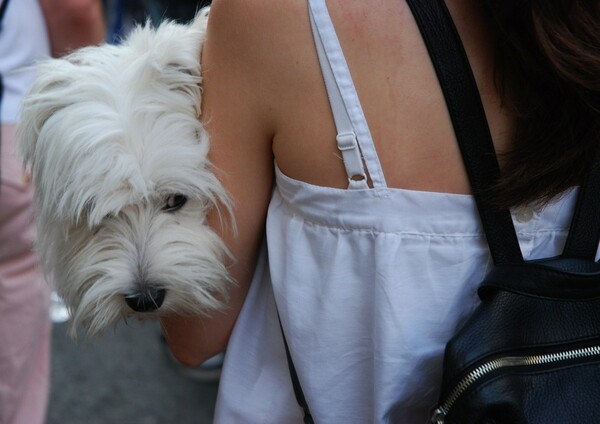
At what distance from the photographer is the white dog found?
1243mm

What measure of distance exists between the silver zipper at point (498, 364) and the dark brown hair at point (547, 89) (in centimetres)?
23

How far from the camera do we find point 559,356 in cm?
108

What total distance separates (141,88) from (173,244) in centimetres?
28

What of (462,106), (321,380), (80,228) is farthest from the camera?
(80,228)

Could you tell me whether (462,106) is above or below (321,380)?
above

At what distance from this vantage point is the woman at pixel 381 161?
3.53 feet

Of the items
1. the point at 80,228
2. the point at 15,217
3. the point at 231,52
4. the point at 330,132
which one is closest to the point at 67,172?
the point at 80,228

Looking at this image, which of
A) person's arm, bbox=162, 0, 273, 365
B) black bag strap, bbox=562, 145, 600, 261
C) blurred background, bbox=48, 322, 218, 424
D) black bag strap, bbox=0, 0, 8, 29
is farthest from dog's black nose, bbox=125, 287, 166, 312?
blurred background, bbox=48, 322, 218, 424

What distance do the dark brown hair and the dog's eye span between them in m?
0.54

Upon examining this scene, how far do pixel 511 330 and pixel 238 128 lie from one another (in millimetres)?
526

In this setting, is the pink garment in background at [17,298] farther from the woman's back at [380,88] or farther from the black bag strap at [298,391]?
the woman's back at [380,88]

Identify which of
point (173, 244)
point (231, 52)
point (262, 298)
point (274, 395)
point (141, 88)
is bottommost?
point (274, 395)

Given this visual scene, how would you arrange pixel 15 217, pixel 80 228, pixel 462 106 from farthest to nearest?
1. pixel 15 217
2. pixel 80 228
3. pixel 462 106

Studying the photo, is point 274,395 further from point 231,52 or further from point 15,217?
point 15,217
